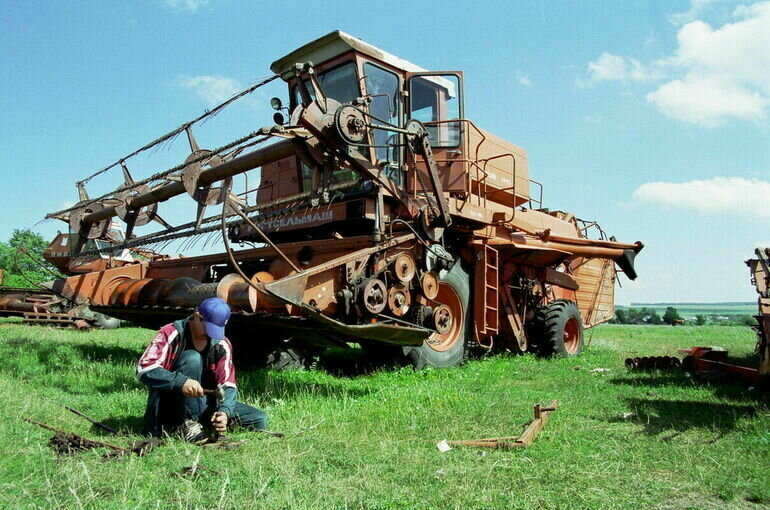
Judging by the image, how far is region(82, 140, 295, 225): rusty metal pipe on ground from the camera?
645 centimetres

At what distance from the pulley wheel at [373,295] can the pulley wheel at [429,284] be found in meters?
0.75

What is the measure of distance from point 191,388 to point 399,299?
2.96 m

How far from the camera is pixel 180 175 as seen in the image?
7.66 meters

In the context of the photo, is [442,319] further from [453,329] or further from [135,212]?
[135,212]

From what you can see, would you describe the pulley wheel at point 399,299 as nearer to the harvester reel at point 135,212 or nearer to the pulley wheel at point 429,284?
the pulley wheel at point 429,284

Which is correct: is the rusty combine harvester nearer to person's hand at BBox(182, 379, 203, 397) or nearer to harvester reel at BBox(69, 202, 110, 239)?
harvester reel at BBox(69, 202, 110, 239)

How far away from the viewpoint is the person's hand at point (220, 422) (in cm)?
416

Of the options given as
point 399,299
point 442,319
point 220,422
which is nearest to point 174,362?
point 220,422

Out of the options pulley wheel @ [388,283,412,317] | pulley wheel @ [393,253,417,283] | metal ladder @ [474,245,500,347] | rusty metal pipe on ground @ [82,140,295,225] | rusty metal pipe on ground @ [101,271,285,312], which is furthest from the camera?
metal ladder @ [474,245,500,347]

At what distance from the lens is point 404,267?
6.86 meters

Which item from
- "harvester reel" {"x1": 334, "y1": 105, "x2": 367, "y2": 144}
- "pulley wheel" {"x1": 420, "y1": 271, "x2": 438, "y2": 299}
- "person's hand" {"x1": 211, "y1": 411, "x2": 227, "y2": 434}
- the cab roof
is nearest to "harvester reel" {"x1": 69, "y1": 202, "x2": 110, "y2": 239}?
the cab roof

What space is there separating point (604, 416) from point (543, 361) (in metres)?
3.99

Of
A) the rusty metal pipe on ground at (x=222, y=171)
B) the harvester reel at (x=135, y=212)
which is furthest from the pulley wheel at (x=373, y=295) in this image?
the harvester reel at (x=135, y=212)

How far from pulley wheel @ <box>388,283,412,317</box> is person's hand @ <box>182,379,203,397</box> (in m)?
2.74
